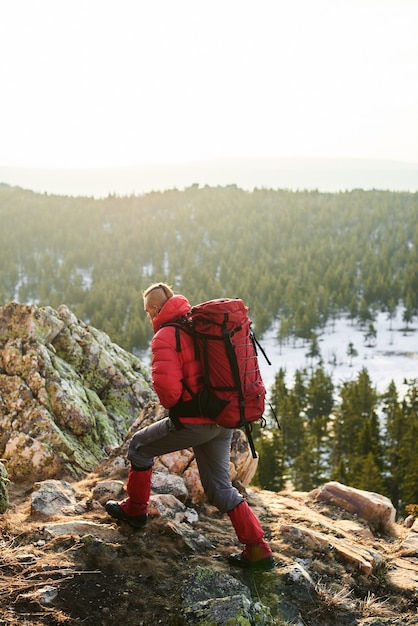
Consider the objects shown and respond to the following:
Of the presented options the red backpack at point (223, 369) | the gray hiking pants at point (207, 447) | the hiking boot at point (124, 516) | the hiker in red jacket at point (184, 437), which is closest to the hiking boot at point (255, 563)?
the hiker in red jacket at point (184, 437)

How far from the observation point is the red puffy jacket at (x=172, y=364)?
20.4ft

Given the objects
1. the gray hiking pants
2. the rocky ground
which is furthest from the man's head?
the rocky ground

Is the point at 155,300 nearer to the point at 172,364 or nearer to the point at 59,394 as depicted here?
the point at 172,364

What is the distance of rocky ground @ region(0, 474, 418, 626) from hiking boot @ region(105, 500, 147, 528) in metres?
0.11

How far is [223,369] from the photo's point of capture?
642 centimetres

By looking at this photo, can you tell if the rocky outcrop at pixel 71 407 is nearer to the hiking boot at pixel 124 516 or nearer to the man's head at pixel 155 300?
the hiking boot at pixel 124 516

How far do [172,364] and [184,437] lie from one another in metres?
0.99

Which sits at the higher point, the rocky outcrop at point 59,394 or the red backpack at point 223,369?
the red backpack at point 223,369

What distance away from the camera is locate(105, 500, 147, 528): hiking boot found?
291 inches

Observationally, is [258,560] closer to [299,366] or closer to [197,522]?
[197,522]

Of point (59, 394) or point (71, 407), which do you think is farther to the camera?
point (59, 394)

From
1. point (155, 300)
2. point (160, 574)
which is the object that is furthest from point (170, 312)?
point (160, 574)

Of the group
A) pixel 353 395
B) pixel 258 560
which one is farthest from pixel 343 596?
pixel 353 395

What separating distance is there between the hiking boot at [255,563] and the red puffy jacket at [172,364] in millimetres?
1826
